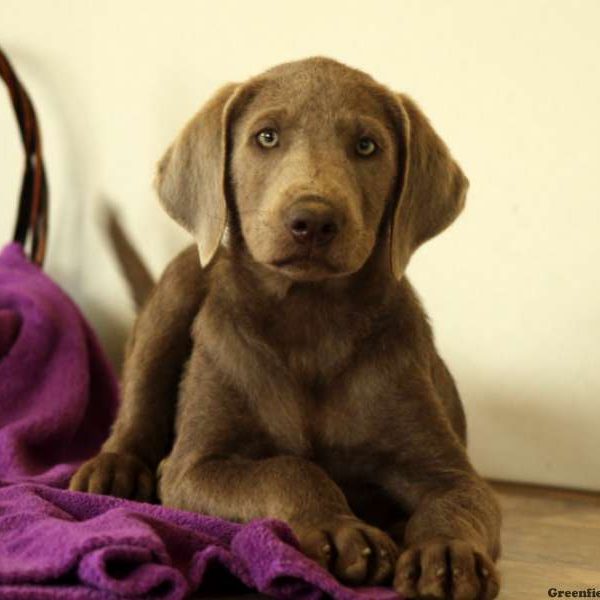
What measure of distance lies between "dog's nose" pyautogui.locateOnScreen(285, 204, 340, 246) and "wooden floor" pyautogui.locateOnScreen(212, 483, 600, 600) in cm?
69

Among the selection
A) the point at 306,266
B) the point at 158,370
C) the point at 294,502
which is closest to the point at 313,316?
the point at 306,266

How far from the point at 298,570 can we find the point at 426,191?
1.05 m

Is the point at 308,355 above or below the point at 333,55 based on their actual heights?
below

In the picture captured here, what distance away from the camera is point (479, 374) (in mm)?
3326

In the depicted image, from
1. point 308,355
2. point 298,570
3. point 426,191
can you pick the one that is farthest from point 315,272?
point 298,570

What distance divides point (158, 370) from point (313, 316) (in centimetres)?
63

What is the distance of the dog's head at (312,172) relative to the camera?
2082 mm

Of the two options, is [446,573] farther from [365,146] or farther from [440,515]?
[365,146]

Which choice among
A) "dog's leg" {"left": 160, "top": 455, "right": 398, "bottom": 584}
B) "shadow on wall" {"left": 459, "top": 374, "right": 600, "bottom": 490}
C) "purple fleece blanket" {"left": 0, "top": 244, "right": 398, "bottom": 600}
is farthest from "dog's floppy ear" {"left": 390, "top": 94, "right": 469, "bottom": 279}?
"shadow on wall" {"left": 459, "top": 374, "right": 600, "bottom": 490}

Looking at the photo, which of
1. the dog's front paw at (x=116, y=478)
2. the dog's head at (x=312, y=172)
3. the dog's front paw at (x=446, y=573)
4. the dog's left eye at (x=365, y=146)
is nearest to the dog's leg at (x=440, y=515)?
the dog's front paw at (x=446, y=573)

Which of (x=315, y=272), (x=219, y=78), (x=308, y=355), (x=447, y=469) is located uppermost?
(x=219, y=78)

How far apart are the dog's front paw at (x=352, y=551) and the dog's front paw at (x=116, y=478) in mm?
735

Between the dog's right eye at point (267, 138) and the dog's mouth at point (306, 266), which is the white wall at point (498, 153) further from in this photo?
the dog's mouth at point (306, 266)

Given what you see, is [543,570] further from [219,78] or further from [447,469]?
[219,78]
